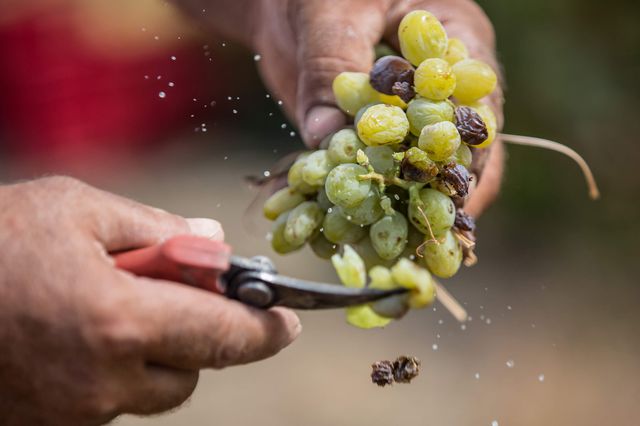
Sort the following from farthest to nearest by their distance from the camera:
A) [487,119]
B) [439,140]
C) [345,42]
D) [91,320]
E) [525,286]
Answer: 1. [525,286]
2. [345,42]
3. [487,119]
4. [439,140]
5. [91,320]

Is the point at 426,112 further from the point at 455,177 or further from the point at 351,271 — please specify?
the point at 351,271

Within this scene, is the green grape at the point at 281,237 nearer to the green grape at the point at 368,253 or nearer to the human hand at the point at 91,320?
the green grape at the point at 368,253

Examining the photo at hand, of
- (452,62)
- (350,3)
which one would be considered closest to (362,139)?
(452,62)

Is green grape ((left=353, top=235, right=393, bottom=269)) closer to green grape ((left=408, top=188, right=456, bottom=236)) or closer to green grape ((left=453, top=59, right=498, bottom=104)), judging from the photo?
green grape ((left=408, top=188, right=456, bottom=236))

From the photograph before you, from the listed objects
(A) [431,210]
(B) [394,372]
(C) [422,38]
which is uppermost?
(C) [422,38]

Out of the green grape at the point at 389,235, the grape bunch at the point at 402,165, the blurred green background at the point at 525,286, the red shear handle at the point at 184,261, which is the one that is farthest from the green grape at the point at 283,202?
the blurred green background at the point at 525,286

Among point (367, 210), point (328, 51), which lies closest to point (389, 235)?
point (367, 210)

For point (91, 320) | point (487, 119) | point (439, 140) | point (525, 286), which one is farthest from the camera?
point (525, 286)
